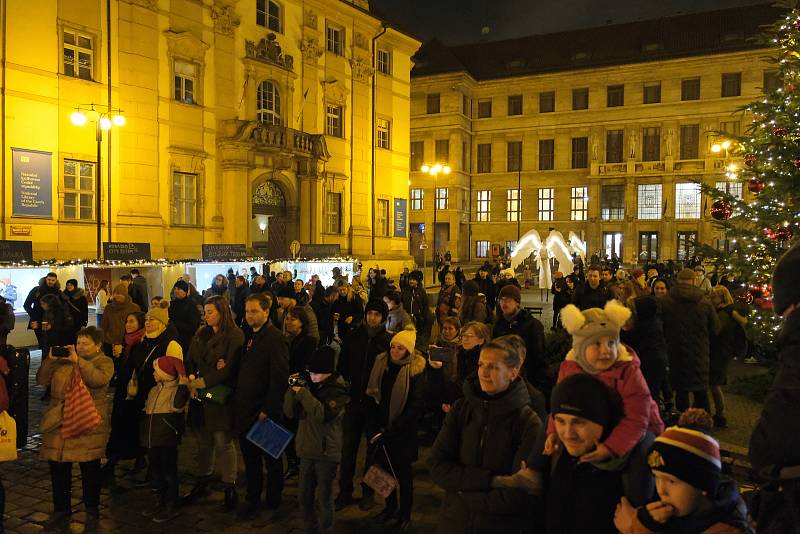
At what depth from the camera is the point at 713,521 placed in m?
2.56

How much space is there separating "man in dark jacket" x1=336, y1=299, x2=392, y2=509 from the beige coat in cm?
223

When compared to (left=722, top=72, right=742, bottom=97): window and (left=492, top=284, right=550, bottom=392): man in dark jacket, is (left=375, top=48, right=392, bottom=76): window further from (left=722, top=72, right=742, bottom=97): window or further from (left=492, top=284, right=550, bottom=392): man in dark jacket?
(left=722, top=72, right=742, bottom=97): window


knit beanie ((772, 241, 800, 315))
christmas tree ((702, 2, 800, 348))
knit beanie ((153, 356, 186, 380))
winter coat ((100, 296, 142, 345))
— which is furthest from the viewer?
winter coat ((100, 296, 142, 345))

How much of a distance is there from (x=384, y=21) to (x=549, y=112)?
26.9 m

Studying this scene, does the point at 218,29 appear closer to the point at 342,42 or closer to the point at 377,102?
the point at 342,42

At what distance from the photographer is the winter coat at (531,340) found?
6624 millimetres

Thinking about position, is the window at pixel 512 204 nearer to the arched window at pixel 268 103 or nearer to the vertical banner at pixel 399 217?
the vertical banner at pixel 399 217

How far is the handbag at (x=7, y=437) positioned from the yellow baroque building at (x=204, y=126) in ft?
50.0

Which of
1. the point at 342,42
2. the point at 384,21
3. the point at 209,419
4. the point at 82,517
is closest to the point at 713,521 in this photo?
the point at 209,419

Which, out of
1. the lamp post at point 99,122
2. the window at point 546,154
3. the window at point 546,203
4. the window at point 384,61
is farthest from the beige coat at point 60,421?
the window at point 546,154

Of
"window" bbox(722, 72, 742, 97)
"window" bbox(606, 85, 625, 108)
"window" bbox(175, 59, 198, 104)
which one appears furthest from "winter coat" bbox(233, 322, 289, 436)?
"window" bbox(722, 72, 742, 97)

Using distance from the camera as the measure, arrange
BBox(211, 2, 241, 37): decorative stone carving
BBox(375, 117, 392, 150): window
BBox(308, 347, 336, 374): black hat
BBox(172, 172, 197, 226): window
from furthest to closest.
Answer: BBox(375, 117, 392, 150): window, BBox(211, 2, 241, 37): decorative stone carving, BBox(172, 172, 197, 226): window, BBox(308, 347, 336, 374): black hat

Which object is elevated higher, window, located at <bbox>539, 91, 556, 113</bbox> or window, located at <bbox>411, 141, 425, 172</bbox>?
window, located at <bbox>539, 91, 556, 113</bbox>

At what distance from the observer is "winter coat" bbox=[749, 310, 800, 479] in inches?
94.0
